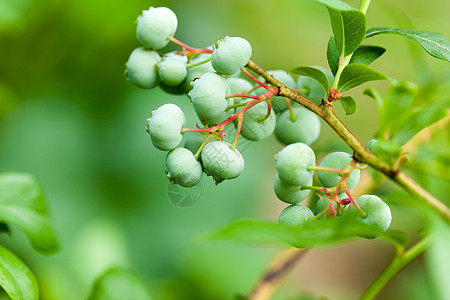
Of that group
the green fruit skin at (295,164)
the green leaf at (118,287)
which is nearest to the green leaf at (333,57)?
the green fruit skin at (295,164)

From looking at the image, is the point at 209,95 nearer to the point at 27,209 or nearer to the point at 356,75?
the point at 356,75

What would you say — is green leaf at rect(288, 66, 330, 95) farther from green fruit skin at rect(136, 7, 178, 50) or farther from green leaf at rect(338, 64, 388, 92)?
green fruit skin at rect(136, 7, 178, 50)

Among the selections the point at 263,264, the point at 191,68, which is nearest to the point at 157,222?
the point at 263,264

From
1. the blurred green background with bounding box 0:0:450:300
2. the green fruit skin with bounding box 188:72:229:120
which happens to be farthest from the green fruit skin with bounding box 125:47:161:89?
the blurred green background with bounding box 0:0:450:300

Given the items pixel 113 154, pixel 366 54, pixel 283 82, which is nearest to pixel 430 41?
pixel 366 54

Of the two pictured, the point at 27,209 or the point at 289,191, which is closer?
the point at 289,191

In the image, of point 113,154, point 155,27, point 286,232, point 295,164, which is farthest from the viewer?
point 113,154
